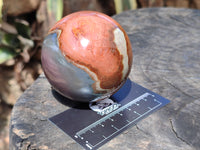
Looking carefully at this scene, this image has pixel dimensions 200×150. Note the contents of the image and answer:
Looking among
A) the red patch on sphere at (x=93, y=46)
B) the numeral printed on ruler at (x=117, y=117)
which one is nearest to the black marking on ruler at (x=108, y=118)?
the numeral printed on ruler at (x=117, y=117)

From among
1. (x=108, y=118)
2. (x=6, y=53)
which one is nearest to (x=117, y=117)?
(x=108, y=118)

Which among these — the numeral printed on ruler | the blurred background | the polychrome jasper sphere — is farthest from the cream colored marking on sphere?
the blurred background

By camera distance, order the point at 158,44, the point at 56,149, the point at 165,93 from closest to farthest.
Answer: the point at 56,149
the point at 165,93
the point at 158,44

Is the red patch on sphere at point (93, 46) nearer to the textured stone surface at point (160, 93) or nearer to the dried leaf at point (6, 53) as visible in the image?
the textured stone surface at point (160, 93)

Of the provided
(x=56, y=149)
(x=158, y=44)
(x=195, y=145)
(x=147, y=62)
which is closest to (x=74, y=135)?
(x=56, y=149)

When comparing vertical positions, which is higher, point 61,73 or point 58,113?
point 61,73

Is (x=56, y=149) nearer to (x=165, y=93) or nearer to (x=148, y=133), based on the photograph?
(x=148, y=133)

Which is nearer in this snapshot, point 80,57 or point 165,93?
point 80,57
